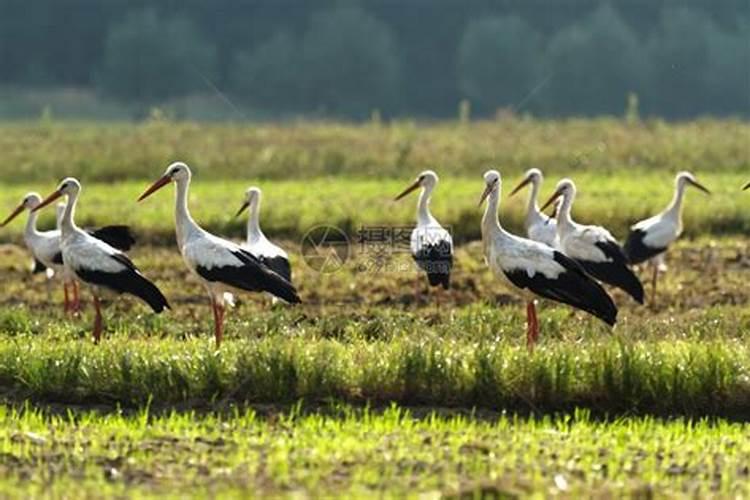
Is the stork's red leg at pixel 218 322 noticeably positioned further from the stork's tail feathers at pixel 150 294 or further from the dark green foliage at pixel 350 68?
the dark green foliage at pixel 350 68

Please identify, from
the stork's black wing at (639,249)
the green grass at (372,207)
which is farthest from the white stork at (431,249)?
the green grass at (372,207)

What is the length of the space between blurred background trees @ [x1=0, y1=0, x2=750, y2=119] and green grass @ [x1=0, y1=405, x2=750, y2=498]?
48120 millimetres

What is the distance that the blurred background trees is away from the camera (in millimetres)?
58406

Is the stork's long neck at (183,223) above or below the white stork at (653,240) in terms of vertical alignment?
below

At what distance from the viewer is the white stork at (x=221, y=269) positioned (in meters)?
12.2

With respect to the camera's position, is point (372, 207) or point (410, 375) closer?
point (410, 375)

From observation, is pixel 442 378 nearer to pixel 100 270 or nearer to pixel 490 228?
pixel 490 228

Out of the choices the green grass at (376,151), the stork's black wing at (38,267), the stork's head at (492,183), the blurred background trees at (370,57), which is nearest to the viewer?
the stork's head at (492,183)

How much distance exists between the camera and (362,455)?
27.5 feet

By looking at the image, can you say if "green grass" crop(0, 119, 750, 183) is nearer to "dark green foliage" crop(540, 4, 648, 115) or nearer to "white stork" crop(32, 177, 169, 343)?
"white stork" crop(32, 177, 169, 343)

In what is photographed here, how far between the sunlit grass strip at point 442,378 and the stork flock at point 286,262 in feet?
4.13

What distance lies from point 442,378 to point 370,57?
4910 centimetres

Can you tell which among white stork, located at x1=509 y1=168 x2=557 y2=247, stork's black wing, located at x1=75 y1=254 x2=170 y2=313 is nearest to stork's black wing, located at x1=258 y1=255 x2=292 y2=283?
stork's black wing, located at x1=75 y1=254 x2=170 y2=313

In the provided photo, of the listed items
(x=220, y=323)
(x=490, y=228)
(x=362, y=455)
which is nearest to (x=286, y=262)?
(x=220, y=323)
